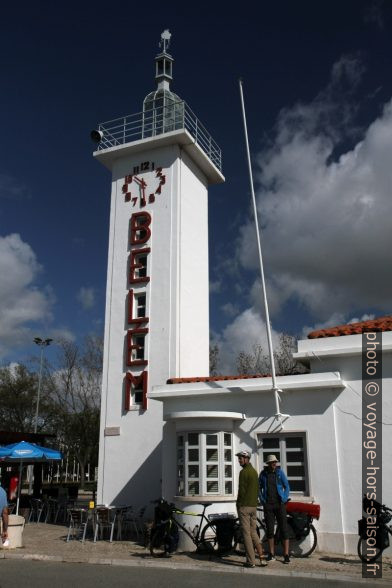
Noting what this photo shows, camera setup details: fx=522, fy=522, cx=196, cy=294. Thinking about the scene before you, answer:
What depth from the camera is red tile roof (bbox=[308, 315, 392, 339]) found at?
13039 millimetres

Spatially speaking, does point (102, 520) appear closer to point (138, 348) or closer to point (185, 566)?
point (185, 566)

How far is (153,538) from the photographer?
11.5 m

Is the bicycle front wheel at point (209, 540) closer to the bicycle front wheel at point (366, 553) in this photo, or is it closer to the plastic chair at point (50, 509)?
the bicycle front wheel at point (366, 553)

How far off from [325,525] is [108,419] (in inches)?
356

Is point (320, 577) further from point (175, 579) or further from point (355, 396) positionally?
point (355, 396)

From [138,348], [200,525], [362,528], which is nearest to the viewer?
[362,528]

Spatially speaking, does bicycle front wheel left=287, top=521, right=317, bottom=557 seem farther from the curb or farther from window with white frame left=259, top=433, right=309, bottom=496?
the curb

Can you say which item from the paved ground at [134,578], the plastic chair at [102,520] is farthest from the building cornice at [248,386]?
the paved ground at [134,578]

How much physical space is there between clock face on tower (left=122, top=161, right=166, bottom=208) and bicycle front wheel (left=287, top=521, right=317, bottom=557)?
530 inches

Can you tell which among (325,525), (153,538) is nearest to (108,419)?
(153,538)

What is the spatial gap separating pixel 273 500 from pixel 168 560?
2581 millimetres

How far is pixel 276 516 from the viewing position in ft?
35.0

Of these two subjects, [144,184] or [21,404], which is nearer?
[144,184]

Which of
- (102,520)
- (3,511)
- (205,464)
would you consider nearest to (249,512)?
(205,464)
